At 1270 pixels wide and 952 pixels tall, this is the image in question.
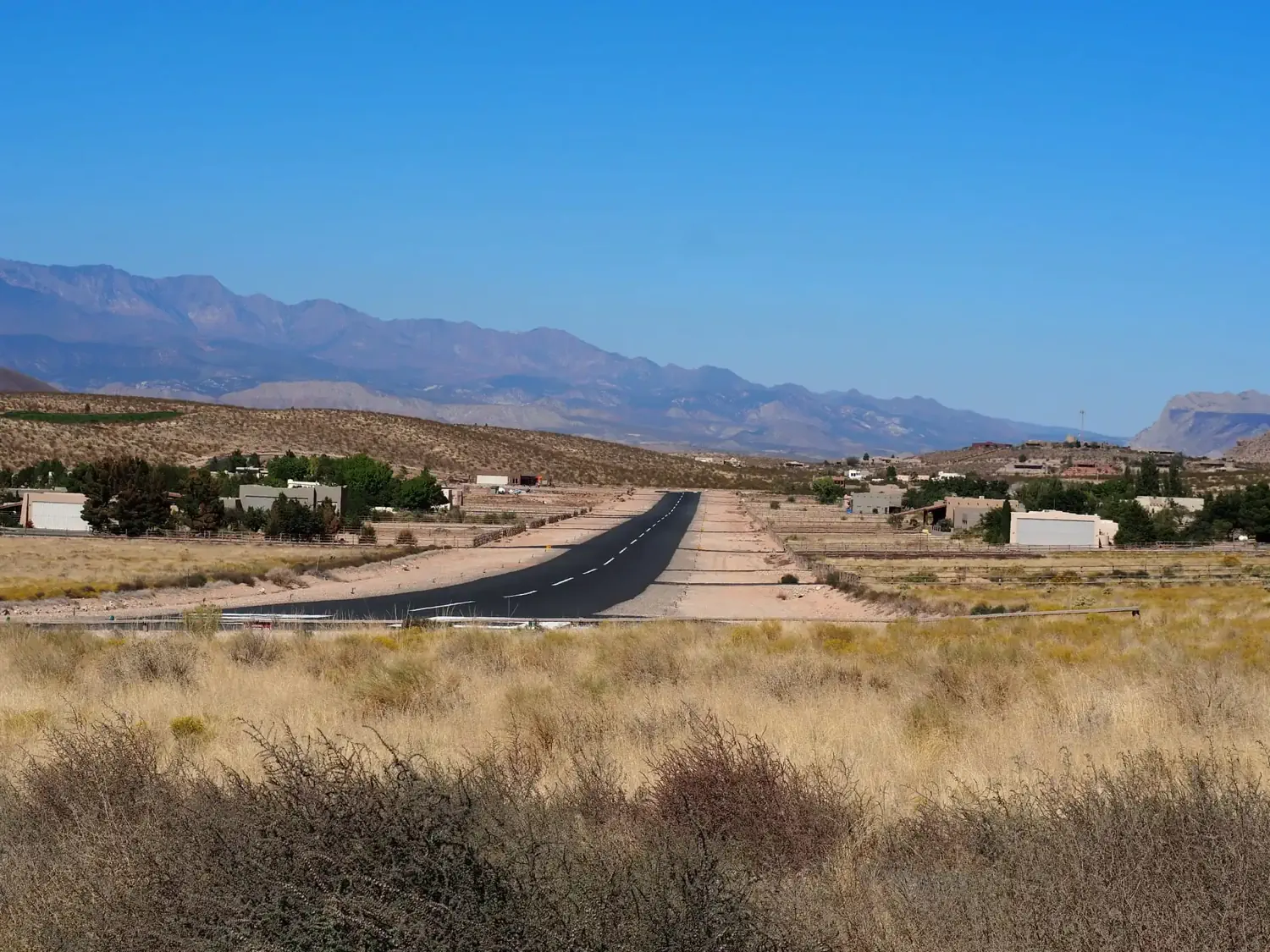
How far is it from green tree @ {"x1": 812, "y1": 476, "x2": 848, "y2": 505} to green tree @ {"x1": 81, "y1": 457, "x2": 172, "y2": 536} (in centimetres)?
8253

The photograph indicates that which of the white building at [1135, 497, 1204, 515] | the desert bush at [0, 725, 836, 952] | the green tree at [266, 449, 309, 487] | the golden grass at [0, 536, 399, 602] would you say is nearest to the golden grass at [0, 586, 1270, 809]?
the desert bush at [0, 725, 836, 952]

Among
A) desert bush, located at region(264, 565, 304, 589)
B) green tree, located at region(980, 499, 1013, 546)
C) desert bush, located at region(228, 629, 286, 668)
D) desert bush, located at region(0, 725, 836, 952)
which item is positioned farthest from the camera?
Result: green tree, located at region(980, 499, 1013, 546)

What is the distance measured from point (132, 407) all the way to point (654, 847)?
643ft

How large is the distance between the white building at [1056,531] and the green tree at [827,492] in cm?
6142

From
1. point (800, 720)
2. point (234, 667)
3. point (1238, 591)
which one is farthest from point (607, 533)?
point (800, 720)

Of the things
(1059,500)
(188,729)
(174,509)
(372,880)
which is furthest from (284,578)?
(1059,500)

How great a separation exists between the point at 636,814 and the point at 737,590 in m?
38.8

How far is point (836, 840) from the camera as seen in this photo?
744 cm

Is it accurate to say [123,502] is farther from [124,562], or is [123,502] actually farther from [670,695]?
[670,695]

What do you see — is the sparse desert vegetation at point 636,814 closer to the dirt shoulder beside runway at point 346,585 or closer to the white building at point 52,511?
the dirt shoulder beside runway at point 346,585

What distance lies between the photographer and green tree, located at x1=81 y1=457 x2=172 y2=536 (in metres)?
Result: 69.3

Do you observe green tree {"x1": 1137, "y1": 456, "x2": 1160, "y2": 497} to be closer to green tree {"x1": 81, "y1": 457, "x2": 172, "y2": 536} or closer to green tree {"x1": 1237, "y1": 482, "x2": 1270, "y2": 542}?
green tree {"x1": 1237, "y1": 482, "x2": 1270, "y2": 542}

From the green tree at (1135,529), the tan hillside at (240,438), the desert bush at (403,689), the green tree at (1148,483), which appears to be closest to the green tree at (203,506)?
the green tree at (1135,529)

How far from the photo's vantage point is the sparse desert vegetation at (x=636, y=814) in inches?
212
